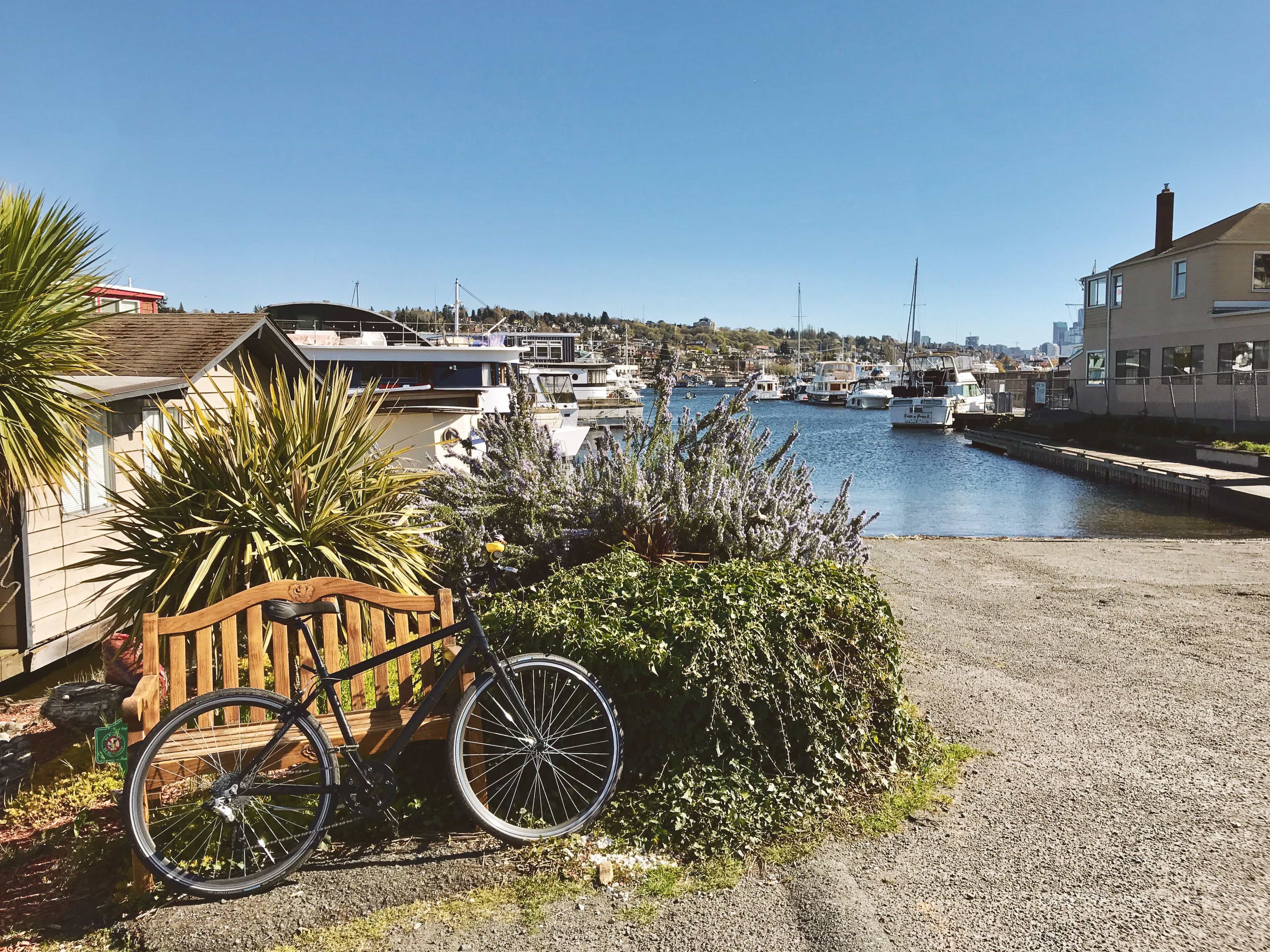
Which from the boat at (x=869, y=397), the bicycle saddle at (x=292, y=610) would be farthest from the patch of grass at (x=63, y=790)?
the boat at (x=869, y=397)

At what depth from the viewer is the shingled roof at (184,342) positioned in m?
9.36

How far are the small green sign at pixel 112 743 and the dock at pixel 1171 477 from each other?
22.2 m

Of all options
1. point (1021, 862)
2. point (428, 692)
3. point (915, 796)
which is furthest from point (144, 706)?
point (1021, 862)

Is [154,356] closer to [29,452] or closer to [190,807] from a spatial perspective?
[29,452]

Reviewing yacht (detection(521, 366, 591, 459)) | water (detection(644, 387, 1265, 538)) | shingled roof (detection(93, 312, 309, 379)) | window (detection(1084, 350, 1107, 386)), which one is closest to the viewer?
yacht (detection(521, 366, 591, 459))

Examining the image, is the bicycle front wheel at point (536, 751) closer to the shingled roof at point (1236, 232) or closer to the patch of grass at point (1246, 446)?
the patch of grass at point (1246, 446)

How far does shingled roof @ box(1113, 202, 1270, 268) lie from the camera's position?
31.9 metres

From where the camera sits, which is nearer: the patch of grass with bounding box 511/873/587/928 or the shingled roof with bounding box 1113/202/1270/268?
the patch of grass with bounding box 511/873/587/928

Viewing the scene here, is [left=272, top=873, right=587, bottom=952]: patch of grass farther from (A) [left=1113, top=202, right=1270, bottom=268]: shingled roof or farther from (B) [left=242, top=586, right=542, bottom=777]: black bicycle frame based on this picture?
(A) [left=1113, top=202, right=1270, bottom=268]: shingled roof

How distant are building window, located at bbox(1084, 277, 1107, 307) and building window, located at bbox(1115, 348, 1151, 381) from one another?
2902 mm

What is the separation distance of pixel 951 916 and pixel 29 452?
6.52 meters

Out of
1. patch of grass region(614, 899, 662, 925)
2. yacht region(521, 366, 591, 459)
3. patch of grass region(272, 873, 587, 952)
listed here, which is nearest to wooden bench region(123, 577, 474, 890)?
patch of grass region(272, 873, 587, 952)

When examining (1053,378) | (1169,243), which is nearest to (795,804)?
(1169,243)

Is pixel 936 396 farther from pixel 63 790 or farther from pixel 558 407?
pixel 63 790
